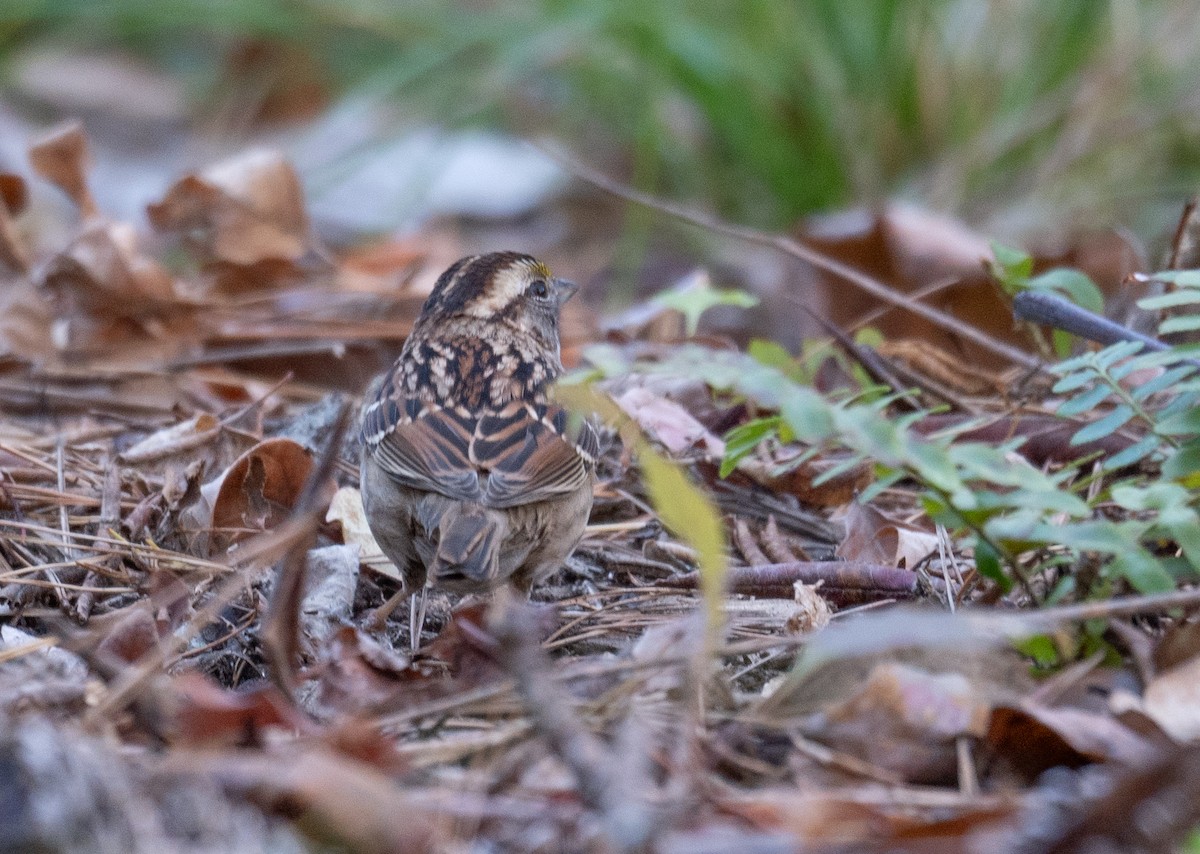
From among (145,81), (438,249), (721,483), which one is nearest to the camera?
(721,483)

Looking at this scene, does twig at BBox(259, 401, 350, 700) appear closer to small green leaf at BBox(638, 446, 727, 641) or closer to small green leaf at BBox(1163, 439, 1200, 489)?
small green leaf at BBox(638, 446, 727, 641)

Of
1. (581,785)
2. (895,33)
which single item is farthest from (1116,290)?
(581,785)

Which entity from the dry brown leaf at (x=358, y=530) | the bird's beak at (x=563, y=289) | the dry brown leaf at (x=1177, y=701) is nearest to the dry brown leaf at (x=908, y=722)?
the dry brown leaf at (x=1177, y=701)

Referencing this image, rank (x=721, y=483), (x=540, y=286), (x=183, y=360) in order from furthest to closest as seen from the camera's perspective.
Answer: (x=183, y=360), (x=540, y=286), (x=721, y=483)

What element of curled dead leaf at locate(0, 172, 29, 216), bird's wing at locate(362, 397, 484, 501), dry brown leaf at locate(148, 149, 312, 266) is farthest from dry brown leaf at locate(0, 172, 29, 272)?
bird's wing at locate(362, 397, 484, 501)

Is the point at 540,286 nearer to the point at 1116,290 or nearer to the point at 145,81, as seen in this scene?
the point at 1116,290

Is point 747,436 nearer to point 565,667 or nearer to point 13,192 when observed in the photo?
point 565,667

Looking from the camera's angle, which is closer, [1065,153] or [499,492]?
[499,492]
